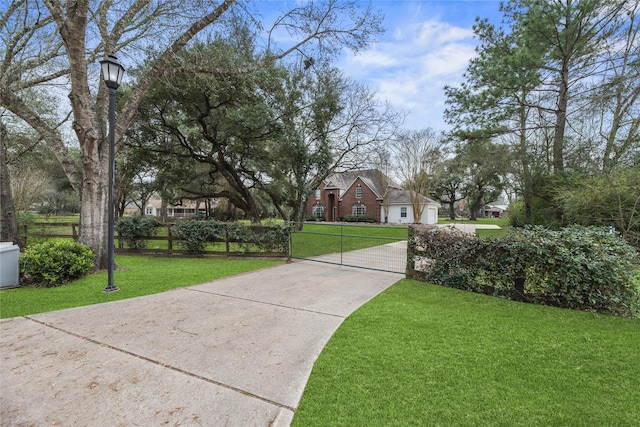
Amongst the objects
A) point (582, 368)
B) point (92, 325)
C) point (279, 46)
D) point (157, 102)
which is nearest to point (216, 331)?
point (92, 325)

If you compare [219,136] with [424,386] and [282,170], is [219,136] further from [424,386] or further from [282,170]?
[424,386]

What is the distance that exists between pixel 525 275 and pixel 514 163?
12069 millimetres

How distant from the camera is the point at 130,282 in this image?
598 centimetres

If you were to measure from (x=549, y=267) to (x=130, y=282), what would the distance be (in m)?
7.72

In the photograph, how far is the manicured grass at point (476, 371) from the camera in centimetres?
206

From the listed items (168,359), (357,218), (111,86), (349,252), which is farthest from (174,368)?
(357,218)

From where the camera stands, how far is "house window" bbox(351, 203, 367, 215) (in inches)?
1342

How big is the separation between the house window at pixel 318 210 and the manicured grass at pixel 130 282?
27.9 metres

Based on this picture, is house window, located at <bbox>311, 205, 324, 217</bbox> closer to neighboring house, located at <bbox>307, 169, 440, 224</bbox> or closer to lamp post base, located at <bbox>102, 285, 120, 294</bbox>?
neighboring house, located at <bbox>307, 169, 440, 224</bbox>

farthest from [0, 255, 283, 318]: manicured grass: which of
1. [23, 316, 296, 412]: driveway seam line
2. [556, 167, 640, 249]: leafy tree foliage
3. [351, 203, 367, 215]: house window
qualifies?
[351, 203, 367, 215]: house window

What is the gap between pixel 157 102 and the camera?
10.5 metres

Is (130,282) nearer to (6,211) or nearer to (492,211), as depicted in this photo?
(6,211)

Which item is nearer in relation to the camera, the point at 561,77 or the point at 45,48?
the point at 45,48

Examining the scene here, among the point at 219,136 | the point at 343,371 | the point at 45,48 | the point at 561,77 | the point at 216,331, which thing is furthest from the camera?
the point at 219,136
